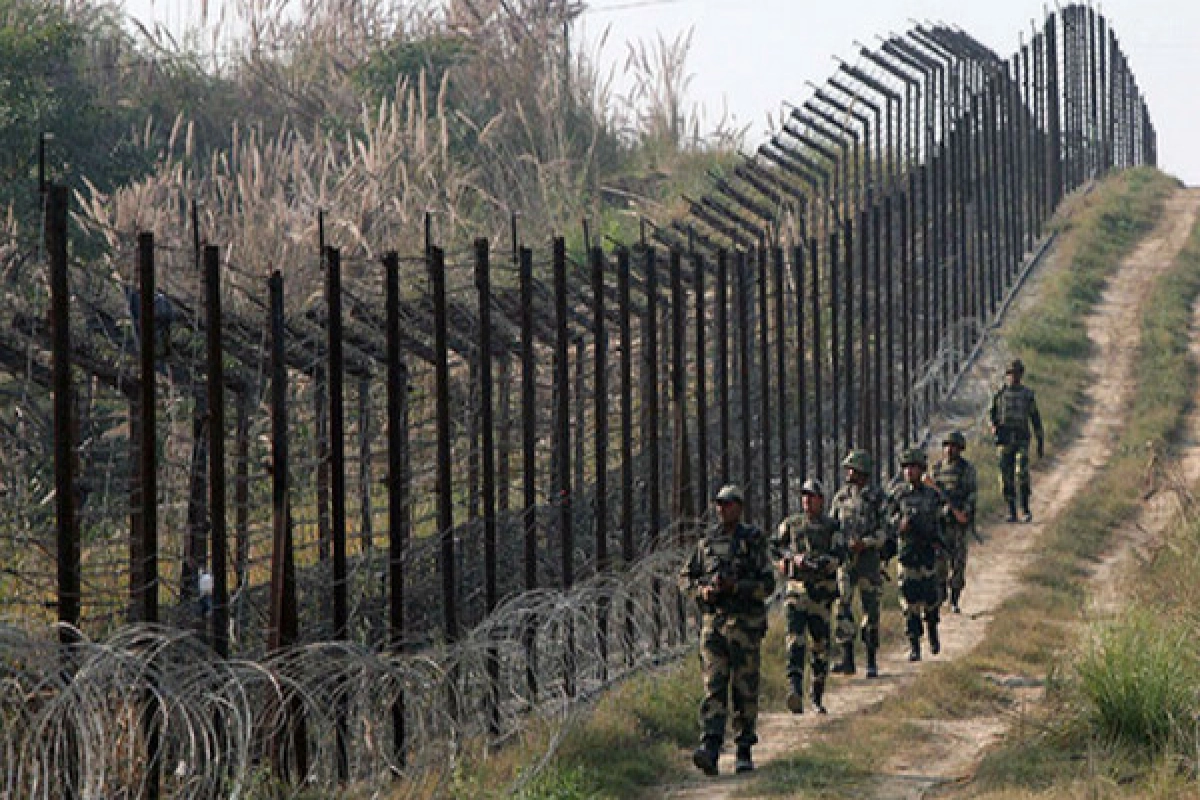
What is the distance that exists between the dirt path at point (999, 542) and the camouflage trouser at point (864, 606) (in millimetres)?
296

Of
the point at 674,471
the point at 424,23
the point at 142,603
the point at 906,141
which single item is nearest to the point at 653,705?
the point at 674,471

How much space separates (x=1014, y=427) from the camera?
19797mm

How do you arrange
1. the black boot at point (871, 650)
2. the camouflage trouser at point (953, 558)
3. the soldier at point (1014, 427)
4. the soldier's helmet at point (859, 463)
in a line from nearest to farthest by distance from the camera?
1. the soldier's helmet at point (859, 463)
2. the black boot at point (871, 650)
3. the camouflage trouser at point (953, 558)
4. the soldier at point (1014, 427)

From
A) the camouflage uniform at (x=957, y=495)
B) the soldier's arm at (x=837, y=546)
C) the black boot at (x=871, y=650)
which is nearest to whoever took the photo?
the soldier's arm at (x=837, y=546)

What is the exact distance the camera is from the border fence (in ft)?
27.9

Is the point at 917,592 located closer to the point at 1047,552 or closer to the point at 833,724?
the point at 833,724

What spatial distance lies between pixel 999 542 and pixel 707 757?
29.0ft

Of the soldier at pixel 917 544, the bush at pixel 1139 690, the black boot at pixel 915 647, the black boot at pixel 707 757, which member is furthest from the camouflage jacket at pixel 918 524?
the black boot at pixel 707 757

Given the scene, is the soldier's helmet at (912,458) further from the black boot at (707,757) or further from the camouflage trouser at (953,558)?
the black boot at (707,757)

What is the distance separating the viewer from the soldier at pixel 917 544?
14547 mm

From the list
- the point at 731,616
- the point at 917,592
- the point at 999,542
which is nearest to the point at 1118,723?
the point at 731,616

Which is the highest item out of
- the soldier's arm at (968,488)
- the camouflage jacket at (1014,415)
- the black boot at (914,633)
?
the camouflage jacket at (1014,415)

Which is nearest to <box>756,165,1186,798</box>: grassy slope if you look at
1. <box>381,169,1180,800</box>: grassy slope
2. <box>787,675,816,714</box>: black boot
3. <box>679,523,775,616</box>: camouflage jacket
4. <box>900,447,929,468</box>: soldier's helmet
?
<box>381,169,1180,800</box>: grassy slope

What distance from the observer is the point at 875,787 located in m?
10.8
